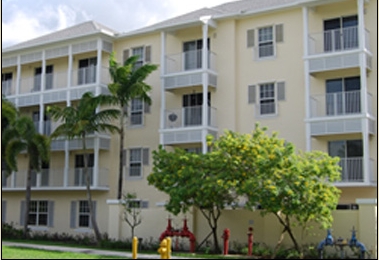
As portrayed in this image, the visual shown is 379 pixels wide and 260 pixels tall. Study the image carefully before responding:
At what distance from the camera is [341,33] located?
26.0 meters

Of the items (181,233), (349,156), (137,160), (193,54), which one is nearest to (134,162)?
(137,160)

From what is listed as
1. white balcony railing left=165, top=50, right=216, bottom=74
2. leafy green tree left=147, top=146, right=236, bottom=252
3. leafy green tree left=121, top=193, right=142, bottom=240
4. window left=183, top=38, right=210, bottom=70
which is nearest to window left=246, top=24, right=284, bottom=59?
white balcony railing left=165, top=50, right=216, bottom=74

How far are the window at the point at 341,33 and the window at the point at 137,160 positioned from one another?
11.2m

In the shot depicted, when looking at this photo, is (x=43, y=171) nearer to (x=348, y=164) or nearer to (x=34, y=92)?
(x=34, y=92)

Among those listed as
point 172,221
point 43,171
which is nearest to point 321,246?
point 172,221

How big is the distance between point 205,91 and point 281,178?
356 inches

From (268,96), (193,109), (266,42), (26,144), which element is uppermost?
(266,42)

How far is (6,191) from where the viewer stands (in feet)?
116

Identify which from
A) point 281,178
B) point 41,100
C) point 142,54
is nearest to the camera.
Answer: point 281,178

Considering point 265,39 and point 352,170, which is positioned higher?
point 265,39

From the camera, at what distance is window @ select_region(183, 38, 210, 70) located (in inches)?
1166

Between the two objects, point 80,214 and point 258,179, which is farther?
point 80,214

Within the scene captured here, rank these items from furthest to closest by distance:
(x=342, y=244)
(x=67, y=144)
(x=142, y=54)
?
1. (x=67, y=144)
2. (x=142, y=54)
3. (x=342, y=244)

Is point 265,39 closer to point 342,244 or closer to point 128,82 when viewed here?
point 128,82
